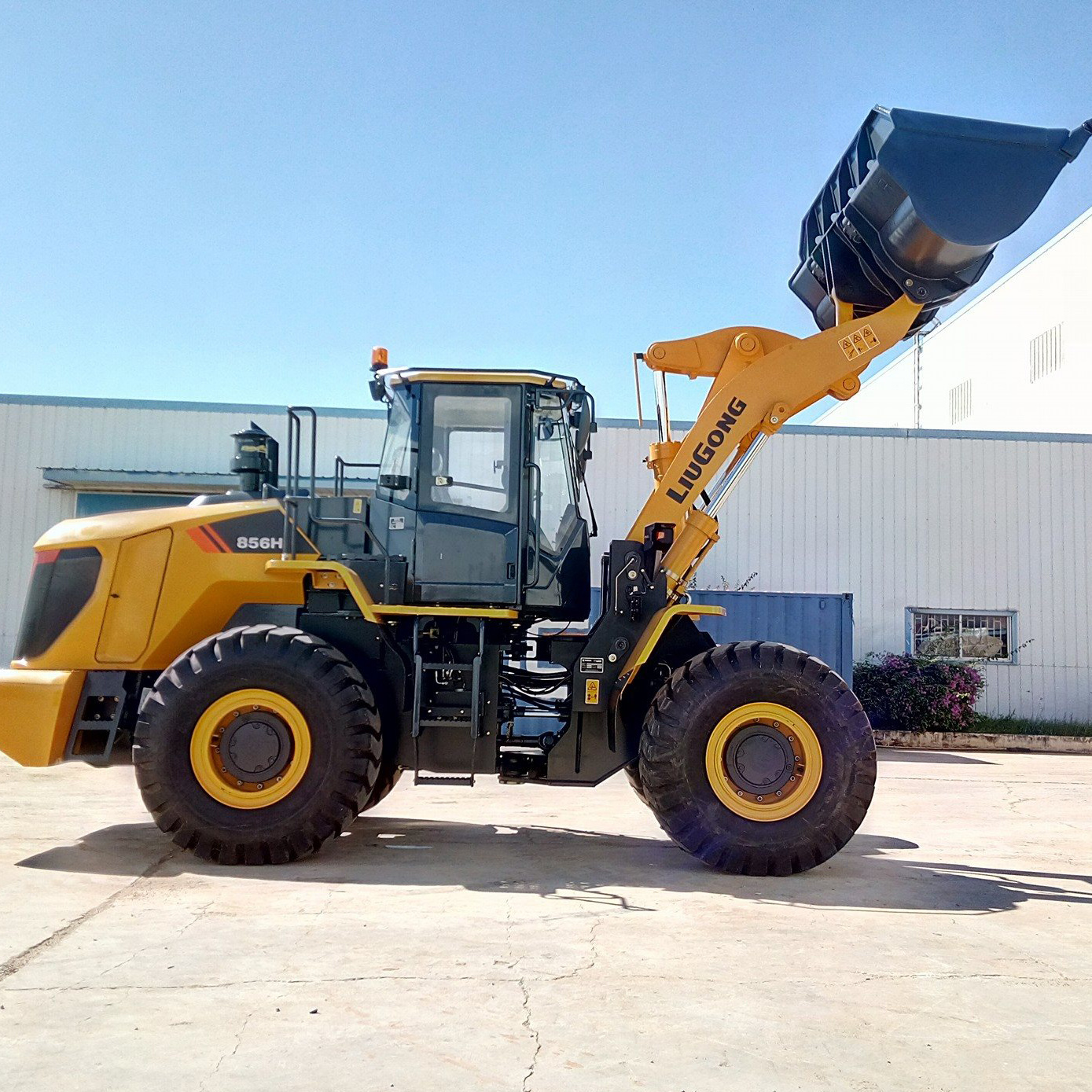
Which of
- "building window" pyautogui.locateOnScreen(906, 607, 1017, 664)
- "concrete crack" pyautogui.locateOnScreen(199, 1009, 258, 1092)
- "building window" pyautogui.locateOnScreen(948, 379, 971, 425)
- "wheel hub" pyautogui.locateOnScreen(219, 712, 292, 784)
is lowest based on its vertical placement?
"concrete crack" pyautogui.locateOnScreen(199, 1009, 258, 1092)

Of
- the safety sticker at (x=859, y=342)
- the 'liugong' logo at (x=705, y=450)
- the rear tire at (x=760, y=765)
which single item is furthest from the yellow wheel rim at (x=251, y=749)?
the safety sticker at (x=859, y=342)

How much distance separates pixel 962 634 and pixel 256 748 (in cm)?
1628

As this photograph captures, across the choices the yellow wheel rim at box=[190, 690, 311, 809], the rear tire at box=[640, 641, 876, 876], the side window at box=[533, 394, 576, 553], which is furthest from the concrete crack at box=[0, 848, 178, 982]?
the side window at box=[533, 394, 576, 553]

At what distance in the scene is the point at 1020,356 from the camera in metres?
27.0

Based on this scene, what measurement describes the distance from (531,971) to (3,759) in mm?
11196

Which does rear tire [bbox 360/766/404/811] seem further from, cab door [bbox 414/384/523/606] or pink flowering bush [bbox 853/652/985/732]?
pink flowering bush [bbox 853/652/985/732]

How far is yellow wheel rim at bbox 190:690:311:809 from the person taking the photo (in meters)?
6.93

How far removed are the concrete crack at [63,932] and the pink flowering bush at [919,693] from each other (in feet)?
47.3

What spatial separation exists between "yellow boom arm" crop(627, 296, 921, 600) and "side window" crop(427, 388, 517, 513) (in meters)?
1.12

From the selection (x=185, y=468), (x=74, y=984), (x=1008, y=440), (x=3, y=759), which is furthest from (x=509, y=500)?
(x=1008, y=440)

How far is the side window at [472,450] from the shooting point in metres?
7.50

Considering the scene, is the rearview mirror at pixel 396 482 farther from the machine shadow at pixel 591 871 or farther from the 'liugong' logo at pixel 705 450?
the machine shadow at pixel 591 871

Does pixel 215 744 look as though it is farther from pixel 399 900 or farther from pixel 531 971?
pixel 531 971

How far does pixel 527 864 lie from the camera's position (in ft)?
23.4
